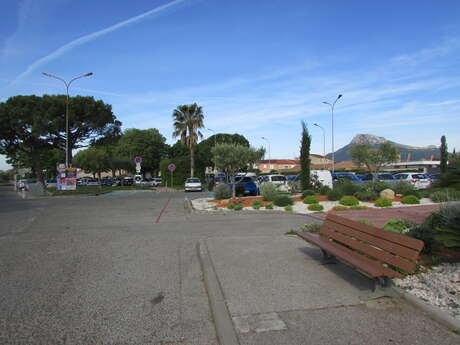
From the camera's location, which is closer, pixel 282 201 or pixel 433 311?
pixel 433 311

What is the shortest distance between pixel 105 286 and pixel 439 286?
4.38 m

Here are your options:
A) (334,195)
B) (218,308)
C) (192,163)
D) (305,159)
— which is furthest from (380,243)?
(192,163)

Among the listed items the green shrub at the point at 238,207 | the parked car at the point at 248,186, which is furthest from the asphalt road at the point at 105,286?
the parked car at the point at 248,186

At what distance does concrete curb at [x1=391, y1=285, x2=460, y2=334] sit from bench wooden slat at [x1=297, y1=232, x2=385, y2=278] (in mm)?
390

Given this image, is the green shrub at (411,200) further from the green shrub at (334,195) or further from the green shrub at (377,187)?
the green shrub at (334,195)

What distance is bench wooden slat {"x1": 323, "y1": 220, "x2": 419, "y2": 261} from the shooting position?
406cm

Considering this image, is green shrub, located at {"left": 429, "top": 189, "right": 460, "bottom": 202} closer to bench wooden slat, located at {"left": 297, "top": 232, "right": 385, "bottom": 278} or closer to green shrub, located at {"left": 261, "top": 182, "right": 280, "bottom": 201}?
green shrub, located at {"left": 261, "top": 182, "right": 280, "bottom": 201}

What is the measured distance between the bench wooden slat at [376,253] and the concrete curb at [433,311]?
38 cm

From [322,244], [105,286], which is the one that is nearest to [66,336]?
[105,286]

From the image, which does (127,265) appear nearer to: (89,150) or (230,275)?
(230,275)

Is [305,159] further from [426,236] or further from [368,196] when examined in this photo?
[426,236]

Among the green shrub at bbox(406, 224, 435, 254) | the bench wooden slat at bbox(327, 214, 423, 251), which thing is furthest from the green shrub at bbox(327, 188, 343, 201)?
the bench wooden slat at bbox(327, 214, 423, 251)

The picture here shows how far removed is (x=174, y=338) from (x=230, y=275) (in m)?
1.94

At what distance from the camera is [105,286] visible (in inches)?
203
